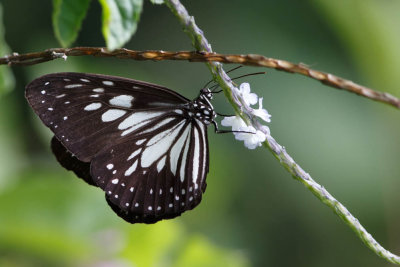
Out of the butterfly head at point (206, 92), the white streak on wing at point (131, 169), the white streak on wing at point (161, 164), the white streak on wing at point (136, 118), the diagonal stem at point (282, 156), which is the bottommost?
the diagonal stem at point (282, 156)

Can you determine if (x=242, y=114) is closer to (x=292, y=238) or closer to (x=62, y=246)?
(x=62, y=246)

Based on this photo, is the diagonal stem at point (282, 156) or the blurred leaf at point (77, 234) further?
the blurred leaf at point (77, 234)

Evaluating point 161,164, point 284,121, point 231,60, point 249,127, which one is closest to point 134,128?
point 161,164

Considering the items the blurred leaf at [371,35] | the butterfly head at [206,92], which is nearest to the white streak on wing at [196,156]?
the butterfly head at [206,92]

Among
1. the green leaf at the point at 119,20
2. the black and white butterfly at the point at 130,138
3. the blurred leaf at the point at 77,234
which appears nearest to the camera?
the green leaf at the point at 119,20

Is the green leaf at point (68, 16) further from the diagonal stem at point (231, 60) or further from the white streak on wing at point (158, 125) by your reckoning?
the white streak on wing at point (158, 125)

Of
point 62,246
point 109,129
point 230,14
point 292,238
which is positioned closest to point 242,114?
point 109,129

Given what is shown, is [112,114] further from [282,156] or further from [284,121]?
[284,121]

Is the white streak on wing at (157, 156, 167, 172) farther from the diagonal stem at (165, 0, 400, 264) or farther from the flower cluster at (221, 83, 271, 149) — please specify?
the diagonal stem at (165, 0, 400, 264)

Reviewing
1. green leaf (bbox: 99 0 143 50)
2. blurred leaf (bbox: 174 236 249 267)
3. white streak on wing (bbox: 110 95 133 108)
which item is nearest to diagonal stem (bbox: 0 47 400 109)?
green leaf (bbox: 99 0 143 50)
